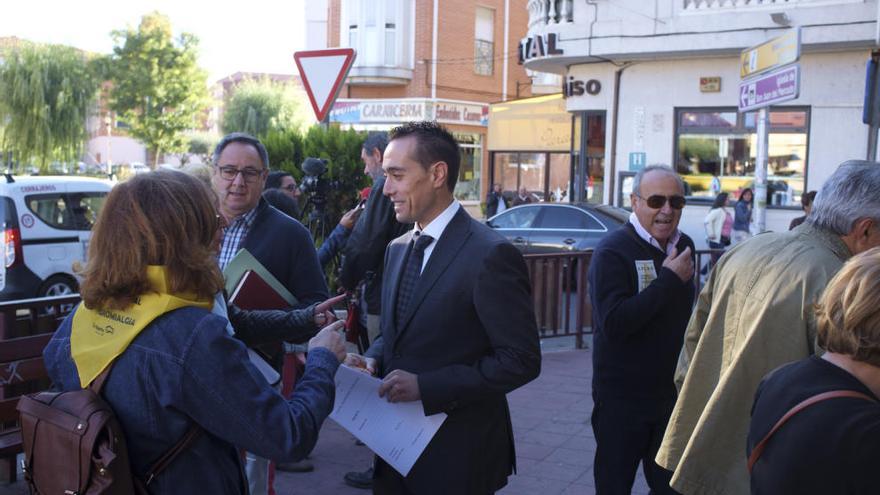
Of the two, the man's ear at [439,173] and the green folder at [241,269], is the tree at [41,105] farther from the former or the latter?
the man's ear at [439,173]

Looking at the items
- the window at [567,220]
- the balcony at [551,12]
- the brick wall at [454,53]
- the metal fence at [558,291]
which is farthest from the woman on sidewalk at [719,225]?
the brick wall at [454,53]

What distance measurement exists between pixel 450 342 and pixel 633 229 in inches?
59.4

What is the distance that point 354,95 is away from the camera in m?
33.5

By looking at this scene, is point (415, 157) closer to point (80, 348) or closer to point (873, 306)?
point (80, 348)

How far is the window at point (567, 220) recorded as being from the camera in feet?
45.9

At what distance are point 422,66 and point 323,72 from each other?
25.9m

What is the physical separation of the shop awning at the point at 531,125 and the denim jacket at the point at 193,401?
26040 mm

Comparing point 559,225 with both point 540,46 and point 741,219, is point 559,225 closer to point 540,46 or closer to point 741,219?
point 741,219

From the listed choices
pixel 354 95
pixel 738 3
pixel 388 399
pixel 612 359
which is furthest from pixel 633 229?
pixel 354 95

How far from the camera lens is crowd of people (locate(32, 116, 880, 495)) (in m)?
2.05

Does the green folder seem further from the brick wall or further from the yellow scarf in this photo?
the brick wall

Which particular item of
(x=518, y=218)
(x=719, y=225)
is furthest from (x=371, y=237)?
(x=719, y=225)

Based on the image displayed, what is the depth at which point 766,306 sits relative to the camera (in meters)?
2.77

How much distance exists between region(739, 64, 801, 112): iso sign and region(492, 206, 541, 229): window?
651 cm
